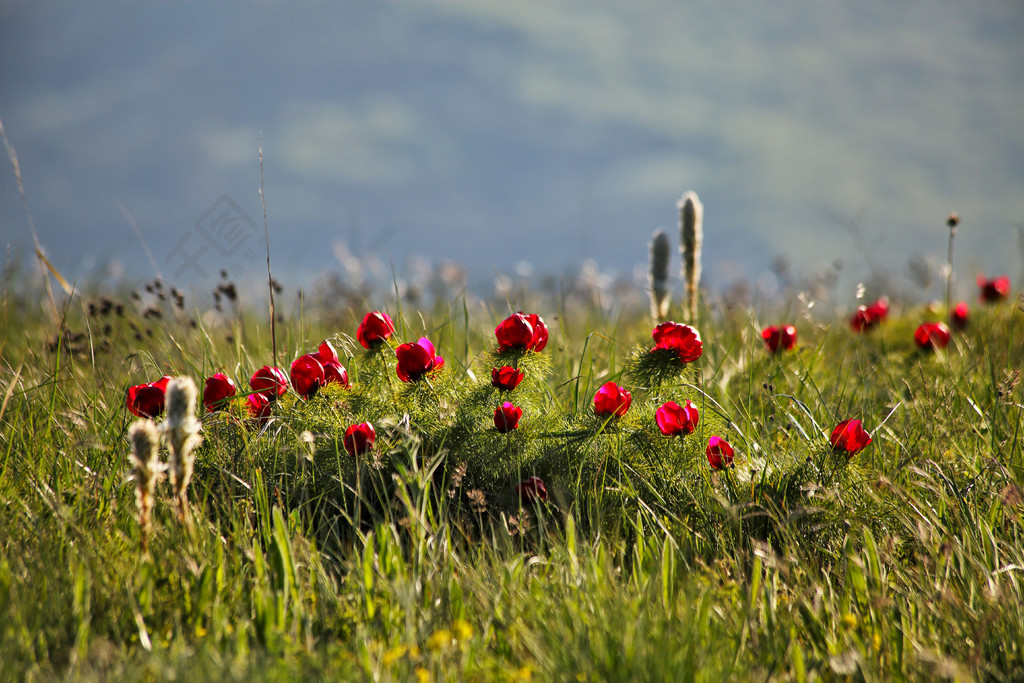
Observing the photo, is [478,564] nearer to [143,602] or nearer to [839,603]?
[143,602]

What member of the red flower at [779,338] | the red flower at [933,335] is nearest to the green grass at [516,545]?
the red flower at [779,338]

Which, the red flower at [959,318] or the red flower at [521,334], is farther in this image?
the red flower at [959,318]

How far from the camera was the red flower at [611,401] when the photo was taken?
237 cm

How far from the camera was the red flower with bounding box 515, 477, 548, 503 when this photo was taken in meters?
2.32

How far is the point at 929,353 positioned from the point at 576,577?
3377 millimetres

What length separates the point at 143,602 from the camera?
172cm

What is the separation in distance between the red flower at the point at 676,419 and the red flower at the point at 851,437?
0.47m

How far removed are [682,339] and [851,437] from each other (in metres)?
0.67

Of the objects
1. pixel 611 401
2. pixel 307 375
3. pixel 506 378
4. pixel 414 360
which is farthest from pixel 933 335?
pixel 307 375

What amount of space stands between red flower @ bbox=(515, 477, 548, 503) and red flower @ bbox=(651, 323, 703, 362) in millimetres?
725

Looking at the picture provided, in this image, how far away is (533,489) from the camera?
232 centimetres

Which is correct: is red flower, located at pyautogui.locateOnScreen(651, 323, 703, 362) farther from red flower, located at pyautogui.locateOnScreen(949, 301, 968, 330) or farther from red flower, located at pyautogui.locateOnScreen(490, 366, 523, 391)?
red flower, located at pyautogui.locateOnScreen(949, 301, 968, 330)

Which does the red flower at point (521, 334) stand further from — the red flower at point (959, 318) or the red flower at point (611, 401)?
the red flower at point (959, 318)

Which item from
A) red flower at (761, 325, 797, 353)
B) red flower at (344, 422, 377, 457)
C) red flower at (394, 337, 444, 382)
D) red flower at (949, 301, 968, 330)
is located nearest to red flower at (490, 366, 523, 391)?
red flower at (394, 337, 444, 382)
